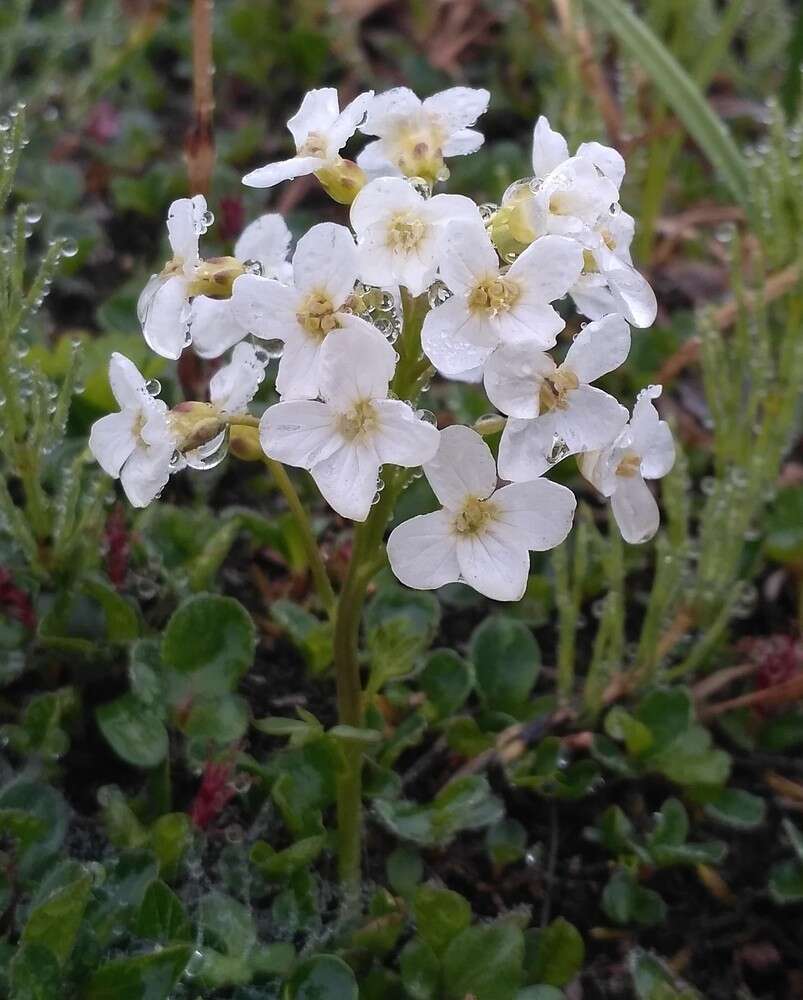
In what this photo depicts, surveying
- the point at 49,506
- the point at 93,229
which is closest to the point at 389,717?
Result: the point at 49,506

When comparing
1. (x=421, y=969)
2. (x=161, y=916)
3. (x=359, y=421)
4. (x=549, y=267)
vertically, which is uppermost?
(x=549, y=267)

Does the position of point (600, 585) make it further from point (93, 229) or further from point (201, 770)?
point (93, 229)

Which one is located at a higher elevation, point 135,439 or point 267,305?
point 267,305

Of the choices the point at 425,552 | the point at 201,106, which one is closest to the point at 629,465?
the point at 425,552

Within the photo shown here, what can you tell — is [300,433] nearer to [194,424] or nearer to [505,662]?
[194,424]

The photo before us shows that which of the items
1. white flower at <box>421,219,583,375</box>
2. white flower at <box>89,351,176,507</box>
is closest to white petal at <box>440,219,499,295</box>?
white flower at <box>421,219,583,375</box>

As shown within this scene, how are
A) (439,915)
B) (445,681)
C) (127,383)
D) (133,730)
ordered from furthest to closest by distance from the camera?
1. (445,681)
2. (133,730)
3. (439,915)
4. (127,383)
